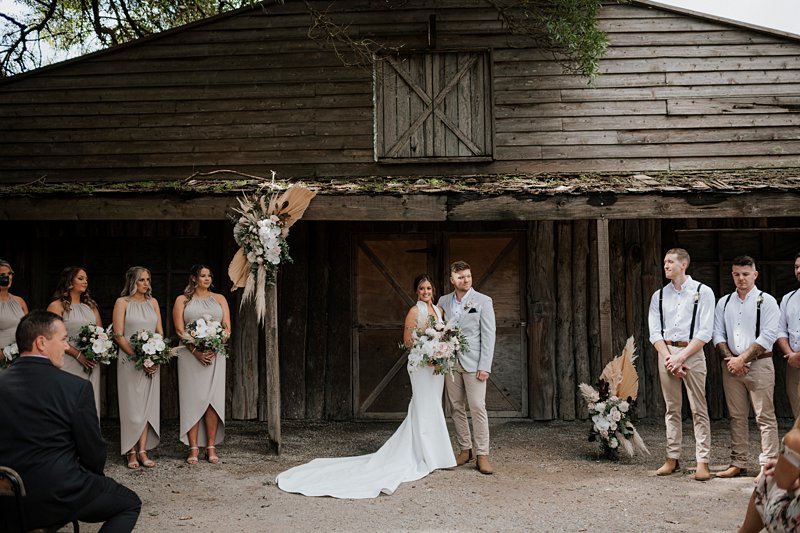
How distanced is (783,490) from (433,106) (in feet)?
23.8

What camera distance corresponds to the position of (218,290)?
10.1m

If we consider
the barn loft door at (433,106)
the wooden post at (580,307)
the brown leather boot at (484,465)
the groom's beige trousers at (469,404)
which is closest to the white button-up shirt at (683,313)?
the groom's beige trousers at (469,404)

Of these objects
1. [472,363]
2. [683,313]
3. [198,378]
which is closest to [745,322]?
[683,313]

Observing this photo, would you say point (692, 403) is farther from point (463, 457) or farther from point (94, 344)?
point (94, 344)

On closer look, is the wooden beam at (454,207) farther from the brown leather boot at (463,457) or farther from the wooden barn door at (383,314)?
the brown leather boot at (463,457)

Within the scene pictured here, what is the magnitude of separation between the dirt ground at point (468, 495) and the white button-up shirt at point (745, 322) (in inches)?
50.7

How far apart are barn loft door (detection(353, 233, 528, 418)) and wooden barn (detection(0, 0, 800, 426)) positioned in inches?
1.2

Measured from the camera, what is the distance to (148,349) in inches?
291

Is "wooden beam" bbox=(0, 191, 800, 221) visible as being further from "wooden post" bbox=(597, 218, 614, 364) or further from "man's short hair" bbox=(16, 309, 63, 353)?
"man's short hair" bbox=(16, 309, 63, 353)

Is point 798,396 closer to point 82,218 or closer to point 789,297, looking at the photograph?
point 789,297

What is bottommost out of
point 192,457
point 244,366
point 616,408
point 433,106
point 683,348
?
point 192,457

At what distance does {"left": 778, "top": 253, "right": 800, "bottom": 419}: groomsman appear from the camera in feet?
22.1

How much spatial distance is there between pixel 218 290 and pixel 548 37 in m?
5.78

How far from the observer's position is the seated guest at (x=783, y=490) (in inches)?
149
